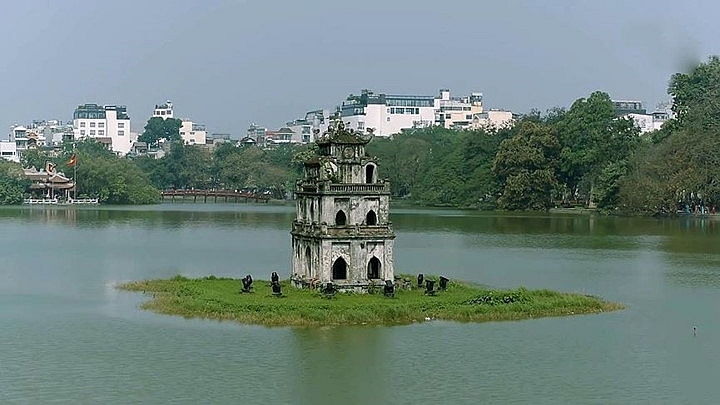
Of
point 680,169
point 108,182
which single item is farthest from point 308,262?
point 108,182

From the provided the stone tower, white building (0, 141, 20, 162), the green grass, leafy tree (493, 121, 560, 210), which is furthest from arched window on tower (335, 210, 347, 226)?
white building (0, 141, 20, 162)

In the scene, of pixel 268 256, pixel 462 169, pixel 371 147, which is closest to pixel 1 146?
pixel 371 147

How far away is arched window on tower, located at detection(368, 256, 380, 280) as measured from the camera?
44.4 meters

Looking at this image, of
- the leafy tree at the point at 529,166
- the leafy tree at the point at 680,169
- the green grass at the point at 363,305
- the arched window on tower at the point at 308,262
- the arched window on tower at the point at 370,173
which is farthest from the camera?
the leafy tree at the point at 529,166

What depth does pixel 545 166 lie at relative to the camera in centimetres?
10925

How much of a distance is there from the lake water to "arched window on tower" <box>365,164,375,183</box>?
274 inches

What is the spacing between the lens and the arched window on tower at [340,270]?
145ft

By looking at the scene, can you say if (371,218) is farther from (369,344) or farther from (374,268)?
(369,344)

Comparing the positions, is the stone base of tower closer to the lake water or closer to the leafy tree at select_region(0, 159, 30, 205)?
the lake water

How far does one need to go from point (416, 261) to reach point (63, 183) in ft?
256

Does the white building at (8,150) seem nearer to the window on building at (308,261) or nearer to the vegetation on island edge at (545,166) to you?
the vegetation on island edge at (545,166)

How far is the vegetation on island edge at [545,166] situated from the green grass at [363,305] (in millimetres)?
54803

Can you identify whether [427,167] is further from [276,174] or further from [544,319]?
[544,319]

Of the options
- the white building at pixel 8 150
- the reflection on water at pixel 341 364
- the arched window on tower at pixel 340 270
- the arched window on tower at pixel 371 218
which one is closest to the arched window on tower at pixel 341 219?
the arched window on tower at pixel 371 218
